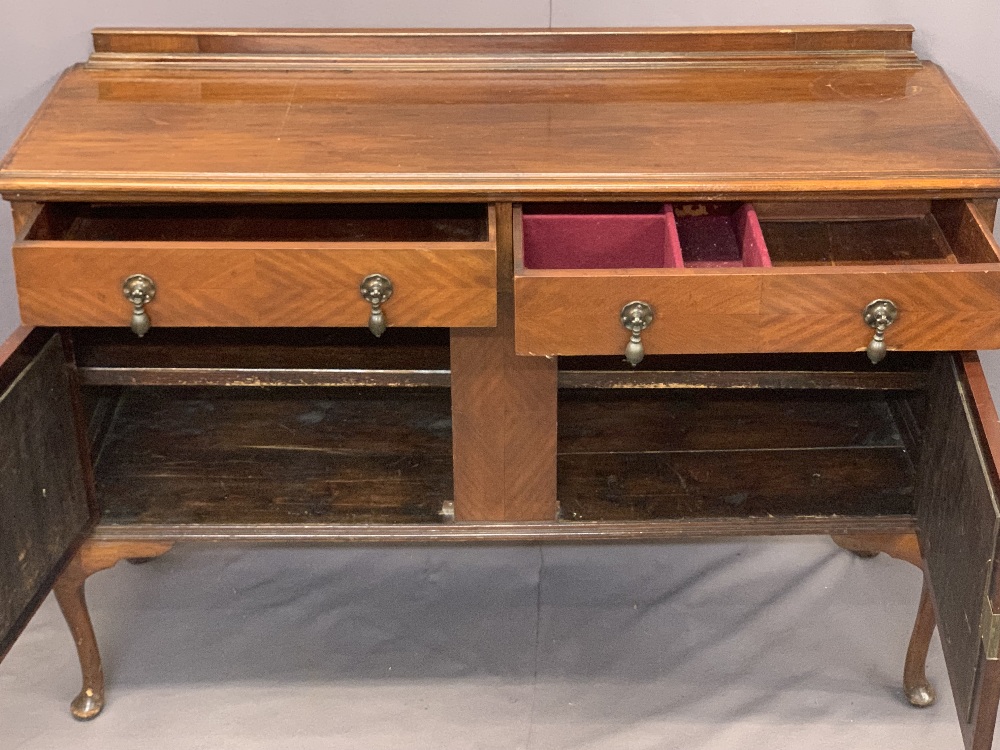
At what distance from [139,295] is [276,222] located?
27 centimetres

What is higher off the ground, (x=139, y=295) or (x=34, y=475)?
(x=139, y=295)

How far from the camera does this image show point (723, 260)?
1.71 m

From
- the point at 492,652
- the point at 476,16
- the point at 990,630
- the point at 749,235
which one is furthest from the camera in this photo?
the point at 492,652

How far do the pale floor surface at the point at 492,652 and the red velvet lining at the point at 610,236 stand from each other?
641 millimetres

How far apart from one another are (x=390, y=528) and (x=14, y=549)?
1.50 ft

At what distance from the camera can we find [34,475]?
1.55 meters

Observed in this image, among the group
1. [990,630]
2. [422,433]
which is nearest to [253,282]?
[422,433]

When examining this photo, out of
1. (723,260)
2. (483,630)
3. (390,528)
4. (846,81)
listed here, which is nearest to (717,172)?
(723,260)

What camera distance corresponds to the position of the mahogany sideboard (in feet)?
4.81

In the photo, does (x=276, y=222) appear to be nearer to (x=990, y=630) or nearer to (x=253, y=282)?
(x=253, y=282)

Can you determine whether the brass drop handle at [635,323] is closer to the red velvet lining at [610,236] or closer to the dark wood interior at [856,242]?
the red velvet lining at [610,236]

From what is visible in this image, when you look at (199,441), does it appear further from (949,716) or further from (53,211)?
(949,716)

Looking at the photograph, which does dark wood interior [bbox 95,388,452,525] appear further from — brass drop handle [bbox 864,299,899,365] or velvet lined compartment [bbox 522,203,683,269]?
brass drop handle [bbox 864,299,899,365]

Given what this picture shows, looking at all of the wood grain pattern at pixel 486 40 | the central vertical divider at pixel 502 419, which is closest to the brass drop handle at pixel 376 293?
the central vertical divider at pixel 502 419
